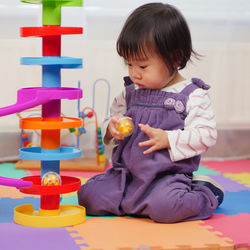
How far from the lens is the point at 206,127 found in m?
1.28

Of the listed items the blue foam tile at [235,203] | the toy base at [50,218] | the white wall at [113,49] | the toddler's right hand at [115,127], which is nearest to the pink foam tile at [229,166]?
the white wall at [113,49]

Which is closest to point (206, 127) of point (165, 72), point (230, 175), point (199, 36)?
point (165, 72)

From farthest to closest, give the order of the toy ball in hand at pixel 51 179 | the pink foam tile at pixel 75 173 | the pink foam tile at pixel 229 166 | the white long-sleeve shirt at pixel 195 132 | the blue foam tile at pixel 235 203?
the pink foam tile at pixel 229 166 → the pink foam tile at pixel 75 173 → the blue foam tile at pixel 235 203 → the white long-sleeve shirt at pixel 195 132 → the toy ball in hand at pixel 51 179

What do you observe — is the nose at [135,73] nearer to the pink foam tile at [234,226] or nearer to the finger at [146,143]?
the finger at [146,143]

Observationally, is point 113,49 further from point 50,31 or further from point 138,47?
point 50,31

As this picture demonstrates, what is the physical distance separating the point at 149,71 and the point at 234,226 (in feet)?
1.41

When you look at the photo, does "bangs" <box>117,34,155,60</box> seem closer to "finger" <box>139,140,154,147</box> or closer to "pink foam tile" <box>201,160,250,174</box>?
"finger" <box>139,140,154,147</box>

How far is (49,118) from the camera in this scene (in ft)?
3.84

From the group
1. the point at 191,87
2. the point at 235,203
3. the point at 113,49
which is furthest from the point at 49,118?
the point at 113,49

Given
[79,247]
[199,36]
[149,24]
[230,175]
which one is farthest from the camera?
[199,36]

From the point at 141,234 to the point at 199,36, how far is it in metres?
1.27

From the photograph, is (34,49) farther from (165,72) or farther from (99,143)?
(165,72)

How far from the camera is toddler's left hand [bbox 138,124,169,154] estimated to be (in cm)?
122

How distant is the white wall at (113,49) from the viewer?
6.78 ft
